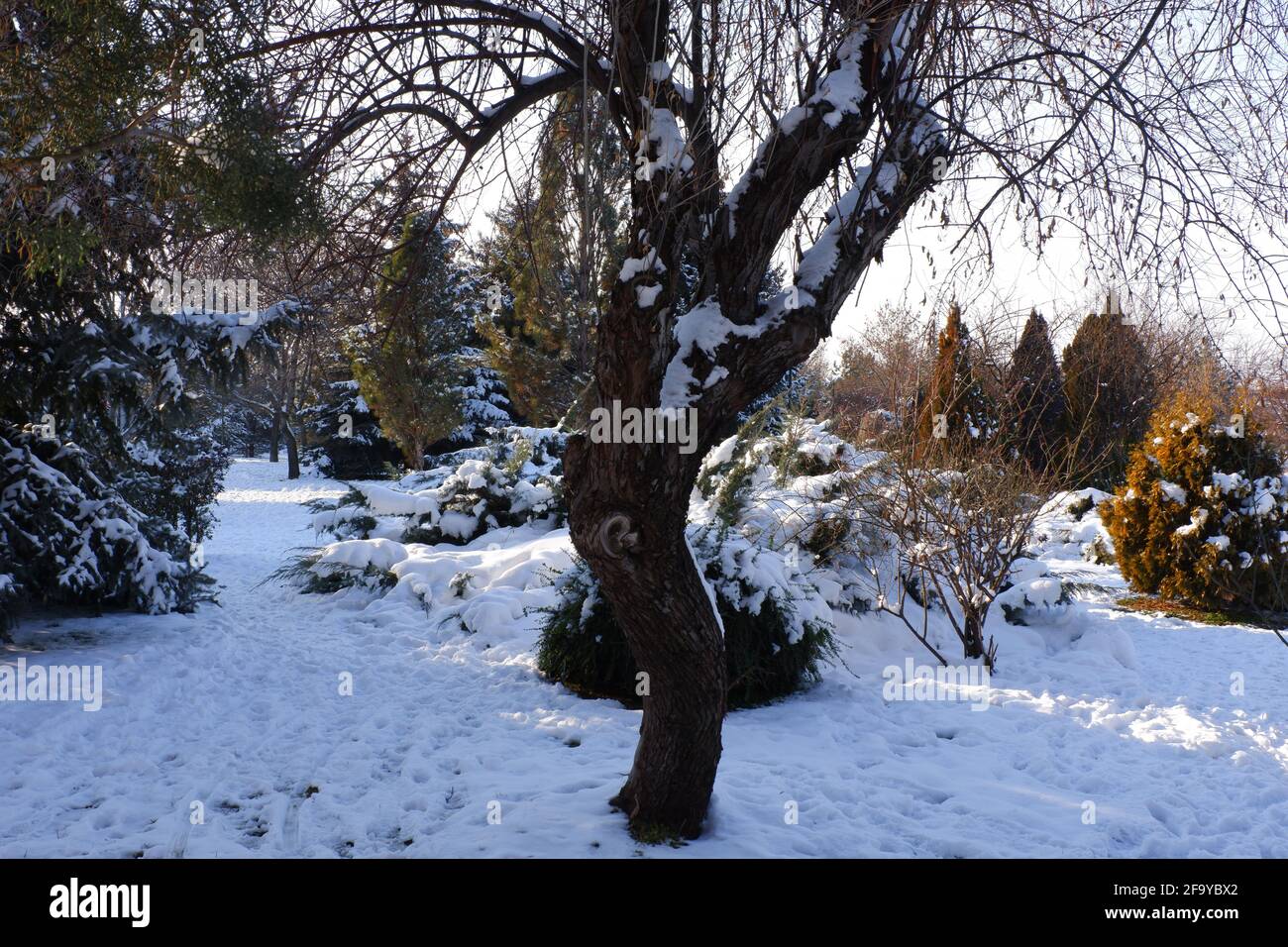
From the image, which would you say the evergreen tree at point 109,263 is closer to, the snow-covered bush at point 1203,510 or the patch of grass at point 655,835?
the patch of grass at point 655,835

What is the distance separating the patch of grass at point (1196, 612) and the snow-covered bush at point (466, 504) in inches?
252

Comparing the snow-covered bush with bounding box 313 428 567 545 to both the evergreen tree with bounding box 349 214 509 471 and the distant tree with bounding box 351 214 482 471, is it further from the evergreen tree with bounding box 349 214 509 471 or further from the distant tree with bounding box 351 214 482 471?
the distant tree with bounding box 351 214 482 471

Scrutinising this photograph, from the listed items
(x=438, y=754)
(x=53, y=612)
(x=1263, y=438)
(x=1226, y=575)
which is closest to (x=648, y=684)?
(x=438, y=754)

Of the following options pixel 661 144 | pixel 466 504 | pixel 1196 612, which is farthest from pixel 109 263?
pixel 1196 612

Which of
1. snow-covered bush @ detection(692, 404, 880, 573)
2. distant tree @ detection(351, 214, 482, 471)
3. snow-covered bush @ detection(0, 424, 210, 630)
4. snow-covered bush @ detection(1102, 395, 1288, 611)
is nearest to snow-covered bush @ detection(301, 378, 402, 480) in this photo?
distant tree @ detection(351, 214, 482, 471)

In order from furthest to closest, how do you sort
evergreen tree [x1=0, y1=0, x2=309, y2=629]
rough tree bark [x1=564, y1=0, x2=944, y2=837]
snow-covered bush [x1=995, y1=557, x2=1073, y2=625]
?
snow-covered bush [x1=995, y1=557, x2=1073, y2=625], evergreen tree [x1=0, y1=0, x2=309, y2=629], rough tree bark [x1=564, y1=0, x2=944, y2=837]

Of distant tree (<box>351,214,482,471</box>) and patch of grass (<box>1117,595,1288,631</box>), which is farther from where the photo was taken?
distant tree (<box>351,214,482,471</box>)

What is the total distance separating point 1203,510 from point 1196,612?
1090 mm

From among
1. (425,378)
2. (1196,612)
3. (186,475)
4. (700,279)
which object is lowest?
(1196,612)

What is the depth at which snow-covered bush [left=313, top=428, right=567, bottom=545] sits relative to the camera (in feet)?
32.3

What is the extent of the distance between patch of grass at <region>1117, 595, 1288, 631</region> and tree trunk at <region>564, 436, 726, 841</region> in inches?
287

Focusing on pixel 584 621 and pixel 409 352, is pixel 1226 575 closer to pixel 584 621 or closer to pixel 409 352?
pixel 584 621

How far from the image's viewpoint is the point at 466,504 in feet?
33.0

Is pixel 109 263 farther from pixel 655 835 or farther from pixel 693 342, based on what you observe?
pixel 655 835
